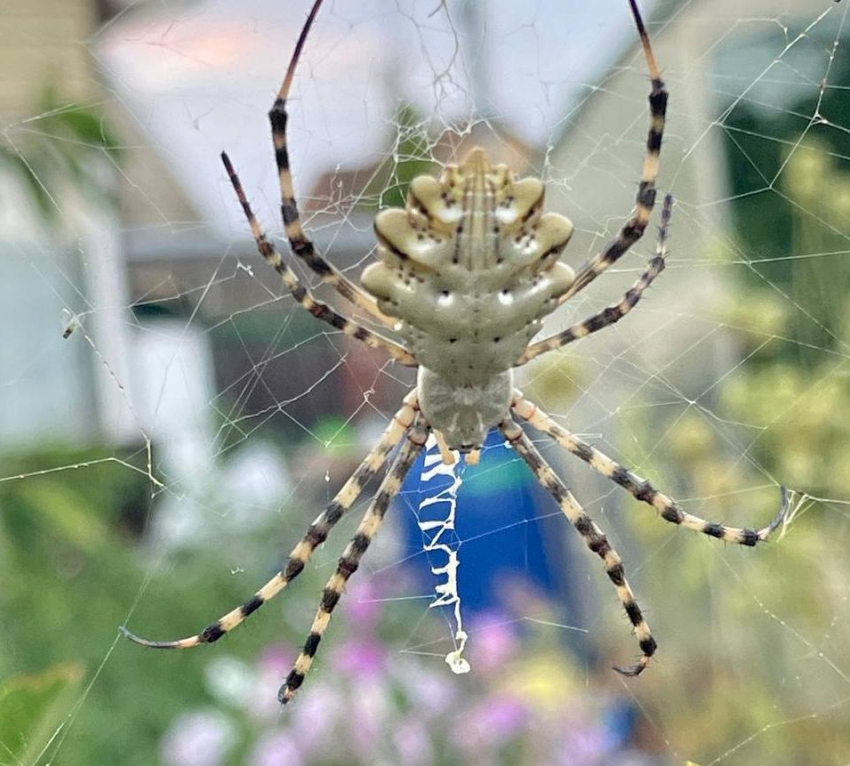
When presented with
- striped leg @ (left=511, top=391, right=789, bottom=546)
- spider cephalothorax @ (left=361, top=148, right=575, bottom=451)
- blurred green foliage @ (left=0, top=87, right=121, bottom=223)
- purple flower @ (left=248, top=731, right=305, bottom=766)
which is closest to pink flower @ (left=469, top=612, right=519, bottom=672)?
purple flower @ (left=248, top=731, right=305, bottom=766)

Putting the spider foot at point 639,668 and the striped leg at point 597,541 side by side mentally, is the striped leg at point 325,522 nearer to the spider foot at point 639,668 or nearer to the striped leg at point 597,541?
the striped leg at point 597,541

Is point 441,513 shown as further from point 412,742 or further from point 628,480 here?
point 628,480

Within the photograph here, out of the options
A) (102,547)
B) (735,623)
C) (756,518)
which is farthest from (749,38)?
(102,547)

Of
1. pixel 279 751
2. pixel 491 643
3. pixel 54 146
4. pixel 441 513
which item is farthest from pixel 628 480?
pixel 54 146

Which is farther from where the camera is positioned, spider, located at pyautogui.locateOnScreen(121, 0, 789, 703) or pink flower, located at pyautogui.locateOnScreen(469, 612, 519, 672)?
pink flower, located at pyautogui.locateOnScreen(469, 612, 519, 672)

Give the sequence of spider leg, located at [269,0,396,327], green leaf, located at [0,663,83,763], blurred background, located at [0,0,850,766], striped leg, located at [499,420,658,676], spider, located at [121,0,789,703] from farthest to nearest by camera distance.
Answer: blurred background, located at [0,0,850,766], striped leg, located at [499,420,658,676], spider leg, located at [269,0,396,327], spider, located at [121,0,789,703], green leaf, located at [0,663,83,763]

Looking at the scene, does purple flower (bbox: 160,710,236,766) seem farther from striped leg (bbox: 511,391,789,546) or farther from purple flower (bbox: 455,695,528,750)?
striped leg (bbox: 511,391,789,546)
